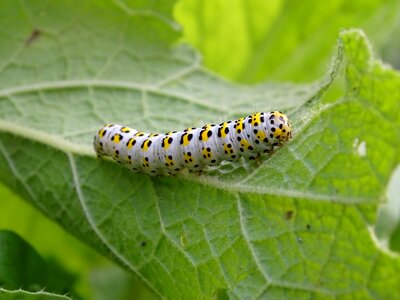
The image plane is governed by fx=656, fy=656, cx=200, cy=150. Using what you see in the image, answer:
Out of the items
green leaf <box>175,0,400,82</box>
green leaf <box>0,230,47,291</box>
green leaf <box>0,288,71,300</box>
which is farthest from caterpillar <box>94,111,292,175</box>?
green leaf <box>175,0,400,82</box>

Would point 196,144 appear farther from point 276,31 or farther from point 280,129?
point 276,31

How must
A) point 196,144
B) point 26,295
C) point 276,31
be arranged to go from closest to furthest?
point 26,295, point 196,144, point 276,31

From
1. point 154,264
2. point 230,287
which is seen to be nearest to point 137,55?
point 154,264

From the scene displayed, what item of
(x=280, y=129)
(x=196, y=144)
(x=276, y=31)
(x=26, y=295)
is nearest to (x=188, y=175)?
(x=196, y=144)

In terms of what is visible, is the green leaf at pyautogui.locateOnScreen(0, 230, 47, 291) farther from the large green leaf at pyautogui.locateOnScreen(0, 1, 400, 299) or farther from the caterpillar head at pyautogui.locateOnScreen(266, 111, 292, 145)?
the caterpillar head at pyautogui.locateOnScreen(266, 111, 292, 145)

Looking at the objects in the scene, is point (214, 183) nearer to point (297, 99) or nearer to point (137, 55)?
point (297, 99)

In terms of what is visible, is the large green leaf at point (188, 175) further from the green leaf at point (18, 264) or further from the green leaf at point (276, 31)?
the green leaf at point (276, 31)
